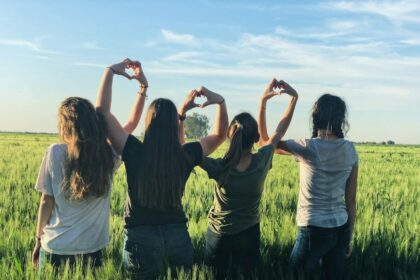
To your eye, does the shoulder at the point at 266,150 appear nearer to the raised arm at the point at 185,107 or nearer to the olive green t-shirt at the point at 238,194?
the olive green t-shirt at the point at 238,194

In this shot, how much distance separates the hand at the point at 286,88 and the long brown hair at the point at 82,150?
1488 millimetres

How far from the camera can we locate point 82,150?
2750 millimetres

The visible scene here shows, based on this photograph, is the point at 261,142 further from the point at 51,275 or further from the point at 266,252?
the point at 51,275

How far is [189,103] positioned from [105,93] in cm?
61

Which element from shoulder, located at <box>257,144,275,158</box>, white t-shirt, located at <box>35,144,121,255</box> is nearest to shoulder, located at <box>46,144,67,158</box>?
white t-shirt, located at <box>35,144,121,255</box>

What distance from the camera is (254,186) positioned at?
305cm

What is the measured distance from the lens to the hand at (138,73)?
3331 millimetres

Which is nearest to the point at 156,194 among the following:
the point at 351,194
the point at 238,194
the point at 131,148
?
the point at 131,148

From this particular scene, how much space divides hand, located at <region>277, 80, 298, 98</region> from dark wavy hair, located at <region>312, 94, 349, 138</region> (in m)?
0.31

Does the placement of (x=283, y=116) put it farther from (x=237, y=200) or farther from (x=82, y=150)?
(x=82, y=150)

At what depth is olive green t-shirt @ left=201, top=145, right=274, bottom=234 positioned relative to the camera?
3018 mm

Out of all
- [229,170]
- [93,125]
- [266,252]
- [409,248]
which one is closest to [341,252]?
[266,252]

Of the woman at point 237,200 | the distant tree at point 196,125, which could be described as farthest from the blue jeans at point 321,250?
the distant tree at point 196,125

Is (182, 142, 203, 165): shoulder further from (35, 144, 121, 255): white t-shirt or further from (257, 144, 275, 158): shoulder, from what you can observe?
(35, 144, 121, 255): white t-shirt
